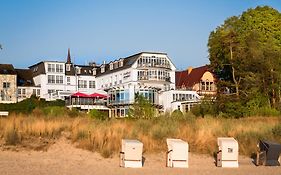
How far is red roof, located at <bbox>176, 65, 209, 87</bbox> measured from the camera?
267 ft

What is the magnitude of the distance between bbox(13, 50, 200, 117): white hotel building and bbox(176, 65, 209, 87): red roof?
3.93 metres

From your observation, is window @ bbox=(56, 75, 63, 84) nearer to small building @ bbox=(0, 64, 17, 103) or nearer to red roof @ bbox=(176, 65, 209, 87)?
small building @ bbox=(0, 64, 17, 103)

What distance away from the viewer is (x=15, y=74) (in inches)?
3302

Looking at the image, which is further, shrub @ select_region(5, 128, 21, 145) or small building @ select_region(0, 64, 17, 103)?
small building @ select_region(0, 64, 17, 103)

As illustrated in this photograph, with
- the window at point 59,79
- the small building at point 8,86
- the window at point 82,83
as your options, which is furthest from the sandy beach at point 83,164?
the window at point 82,83

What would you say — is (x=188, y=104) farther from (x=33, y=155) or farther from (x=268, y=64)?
(x=33, y=155)

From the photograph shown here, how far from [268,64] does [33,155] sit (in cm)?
3367

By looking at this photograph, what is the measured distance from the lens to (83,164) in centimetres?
1791

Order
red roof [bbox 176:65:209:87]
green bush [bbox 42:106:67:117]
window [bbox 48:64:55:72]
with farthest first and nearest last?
window [bbox 48:64:55:72] < red roof [bbox 176:65:209:87] < green bush [bbox 42:106:67:117]

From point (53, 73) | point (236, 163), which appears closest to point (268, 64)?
point (236, 163)

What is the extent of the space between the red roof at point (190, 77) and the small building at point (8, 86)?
3016cm

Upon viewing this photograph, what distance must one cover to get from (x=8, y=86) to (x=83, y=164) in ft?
224

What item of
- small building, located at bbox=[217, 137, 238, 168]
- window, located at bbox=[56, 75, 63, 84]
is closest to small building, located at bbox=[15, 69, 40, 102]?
window, located at bbox=[56, 75, 63, 84]

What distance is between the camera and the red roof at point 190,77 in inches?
3207
